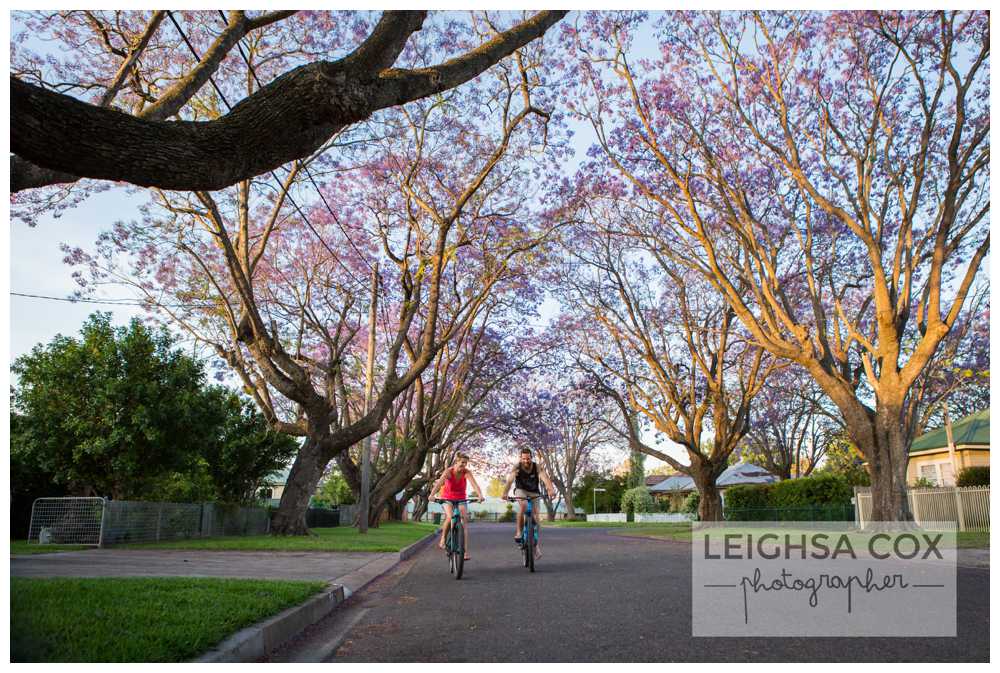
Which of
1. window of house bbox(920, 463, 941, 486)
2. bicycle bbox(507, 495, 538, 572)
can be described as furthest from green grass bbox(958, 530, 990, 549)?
window of house bbox(920, 463, 941, 486)

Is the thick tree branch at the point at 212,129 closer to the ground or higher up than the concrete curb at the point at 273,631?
higher up

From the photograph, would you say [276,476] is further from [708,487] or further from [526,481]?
[526,481]

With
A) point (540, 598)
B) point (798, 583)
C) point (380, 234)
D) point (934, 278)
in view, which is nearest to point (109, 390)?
point (380, 234)

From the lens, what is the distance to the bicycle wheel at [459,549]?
9.72 meters

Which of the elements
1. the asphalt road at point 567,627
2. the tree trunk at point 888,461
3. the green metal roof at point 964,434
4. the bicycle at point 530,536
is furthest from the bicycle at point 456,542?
the green metal roof at point 964,434

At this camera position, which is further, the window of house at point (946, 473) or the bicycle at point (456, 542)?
the window of house at point (946, 473)

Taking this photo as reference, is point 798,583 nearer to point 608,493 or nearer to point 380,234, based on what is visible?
point 380,234

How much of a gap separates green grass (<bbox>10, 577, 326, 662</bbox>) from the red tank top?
3.62 metres

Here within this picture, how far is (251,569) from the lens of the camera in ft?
32.1

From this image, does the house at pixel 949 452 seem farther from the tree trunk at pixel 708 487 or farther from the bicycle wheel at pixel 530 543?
the bicycle wheel at pixel 530 543

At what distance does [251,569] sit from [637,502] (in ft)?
159

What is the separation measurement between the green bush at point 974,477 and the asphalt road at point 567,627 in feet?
64.1

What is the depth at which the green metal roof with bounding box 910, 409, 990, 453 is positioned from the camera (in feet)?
100

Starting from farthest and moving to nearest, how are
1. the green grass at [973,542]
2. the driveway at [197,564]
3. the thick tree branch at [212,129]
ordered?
1. the green grass at [973,542]
2. the driveway at [197,564]
3. the thick tree branch at [212,129]
